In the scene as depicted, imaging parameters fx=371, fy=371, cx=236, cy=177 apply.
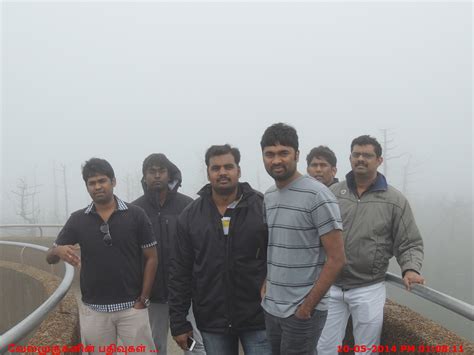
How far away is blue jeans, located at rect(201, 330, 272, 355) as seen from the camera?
7.92ft

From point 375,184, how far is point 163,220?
186 cm

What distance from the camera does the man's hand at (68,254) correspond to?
278 centimetres

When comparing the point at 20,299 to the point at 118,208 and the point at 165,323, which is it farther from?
the point at 118,208

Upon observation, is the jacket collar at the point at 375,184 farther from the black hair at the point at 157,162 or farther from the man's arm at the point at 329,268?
the black hair at the point at 157,162

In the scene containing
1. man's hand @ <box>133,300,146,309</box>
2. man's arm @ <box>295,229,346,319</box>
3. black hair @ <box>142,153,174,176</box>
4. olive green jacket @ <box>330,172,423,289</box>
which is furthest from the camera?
black hair @ <box>142,153,174,176</box>

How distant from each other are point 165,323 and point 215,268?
145cm

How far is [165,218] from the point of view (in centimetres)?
342

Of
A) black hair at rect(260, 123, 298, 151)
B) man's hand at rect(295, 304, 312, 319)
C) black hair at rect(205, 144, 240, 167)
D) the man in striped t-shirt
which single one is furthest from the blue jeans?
black hair at rect(260, 123, 298, 151)

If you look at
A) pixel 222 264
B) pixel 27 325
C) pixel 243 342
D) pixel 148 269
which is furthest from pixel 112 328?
pixel 222 264

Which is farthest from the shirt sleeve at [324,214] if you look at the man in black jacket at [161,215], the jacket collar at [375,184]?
the man in black jacket at [161,215]

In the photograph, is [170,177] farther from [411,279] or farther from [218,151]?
[411,279]

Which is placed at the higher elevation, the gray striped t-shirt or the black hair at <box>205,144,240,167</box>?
the black hair at <box>205,144,240,167</box>

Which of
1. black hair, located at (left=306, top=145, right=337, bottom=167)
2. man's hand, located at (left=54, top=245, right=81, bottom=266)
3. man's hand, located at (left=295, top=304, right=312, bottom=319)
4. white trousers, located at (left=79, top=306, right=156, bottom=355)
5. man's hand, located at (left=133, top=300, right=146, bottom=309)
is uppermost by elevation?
black hair, located at (left=306, top=145, right=337, bottom=167)

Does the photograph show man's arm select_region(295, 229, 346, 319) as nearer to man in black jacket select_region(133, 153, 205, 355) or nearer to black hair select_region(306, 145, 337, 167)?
man in black jacket select_region(133, 153, 205, 355)
